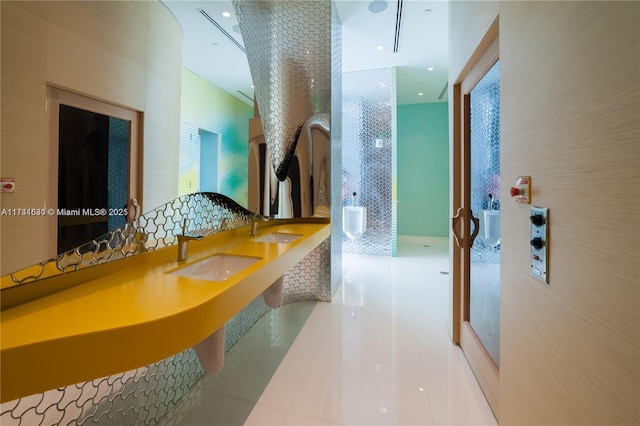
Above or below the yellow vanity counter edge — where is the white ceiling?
above

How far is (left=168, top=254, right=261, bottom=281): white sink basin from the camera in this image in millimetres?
1471

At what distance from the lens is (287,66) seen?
2.76 meters

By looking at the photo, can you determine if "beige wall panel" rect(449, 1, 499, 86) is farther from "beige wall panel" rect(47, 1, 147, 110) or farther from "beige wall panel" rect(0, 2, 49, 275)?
"beige wall panel" rect(0, 2, 49, 275)

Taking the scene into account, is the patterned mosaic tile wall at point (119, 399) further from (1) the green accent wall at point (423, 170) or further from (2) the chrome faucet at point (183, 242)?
(1) the green accent wall at point (423, 170)

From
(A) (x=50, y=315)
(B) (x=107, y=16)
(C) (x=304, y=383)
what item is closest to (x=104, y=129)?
(B) (x=107, y=16)

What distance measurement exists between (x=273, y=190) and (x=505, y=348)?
204 centimetres

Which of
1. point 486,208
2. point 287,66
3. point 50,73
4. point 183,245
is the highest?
point 287,66

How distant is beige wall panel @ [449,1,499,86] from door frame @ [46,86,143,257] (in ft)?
6.04

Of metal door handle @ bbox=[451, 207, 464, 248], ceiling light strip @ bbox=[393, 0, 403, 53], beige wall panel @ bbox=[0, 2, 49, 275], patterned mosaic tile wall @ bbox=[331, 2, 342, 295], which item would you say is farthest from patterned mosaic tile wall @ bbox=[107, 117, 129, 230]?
ceiling light strip @ bbox=[393, 0, 403, 53]

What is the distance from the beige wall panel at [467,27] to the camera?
1494mm

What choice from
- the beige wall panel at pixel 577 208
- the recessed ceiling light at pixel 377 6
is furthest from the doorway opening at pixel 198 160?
the recessed ceiling light at pixel 377 6

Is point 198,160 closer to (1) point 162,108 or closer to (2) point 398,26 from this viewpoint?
(1) point 162,108

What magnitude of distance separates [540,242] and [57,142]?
165cm

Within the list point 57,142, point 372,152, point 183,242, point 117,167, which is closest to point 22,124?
point 57,142
